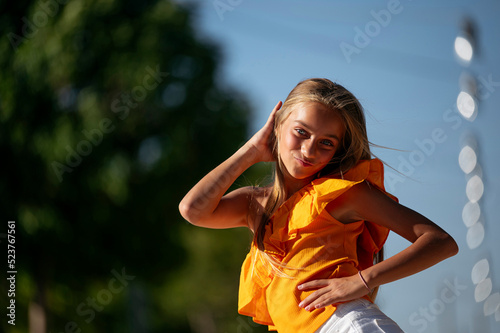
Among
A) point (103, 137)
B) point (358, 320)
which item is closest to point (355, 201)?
point (358, 320)

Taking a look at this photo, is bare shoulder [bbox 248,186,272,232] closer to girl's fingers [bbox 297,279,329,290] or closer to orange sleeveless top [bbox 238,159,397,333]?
orange sleeveless top [bbox 238,159,397,333]

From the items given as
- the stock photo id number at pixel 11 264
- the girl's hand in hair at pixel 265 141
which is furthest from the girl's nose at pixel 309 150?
the stock photo id number at pixel 11 264

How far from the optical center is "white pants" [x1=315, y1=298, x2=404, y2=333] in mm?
1907

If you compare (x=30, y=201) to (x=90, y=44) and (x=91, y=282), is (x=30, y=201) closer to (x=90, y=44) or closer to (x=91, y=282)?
(x=91, y=282)

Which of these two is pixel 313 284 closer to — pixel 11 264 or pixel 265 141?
pixel 265 141

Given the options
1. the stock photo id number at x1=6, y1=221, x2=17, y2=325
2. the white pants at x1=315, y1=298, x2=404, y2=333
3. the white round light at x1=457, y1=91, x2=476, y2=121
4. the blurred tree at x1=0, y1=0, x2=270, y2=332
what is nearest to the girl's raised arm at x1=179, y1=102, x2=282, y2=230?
the white pants at x1=315, y1=298, x2=404, y2=333

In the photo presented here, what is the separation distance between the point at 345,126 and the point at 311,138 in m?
0.15

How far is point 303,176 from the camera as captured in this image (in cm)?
220

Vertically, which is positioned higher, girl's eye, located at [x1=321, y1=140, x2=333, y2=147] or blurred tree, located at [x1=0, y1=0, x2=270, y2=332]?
girl's eye, located at [x1=321, y1=140, x2=333, y2=147]

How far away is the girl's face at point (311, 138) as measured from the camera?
2.14 meters

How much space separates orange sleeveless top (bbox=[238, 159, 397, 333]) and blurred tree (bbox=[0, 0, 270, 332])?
297 inches

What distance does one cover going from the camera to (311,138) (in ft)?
7.00

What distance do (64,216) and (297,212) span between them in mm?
8004

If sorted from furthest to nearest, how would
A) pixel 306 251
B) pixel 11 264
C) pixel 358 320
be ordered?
pixel 11 264 → pixel 306 251 → pixel 358 320
